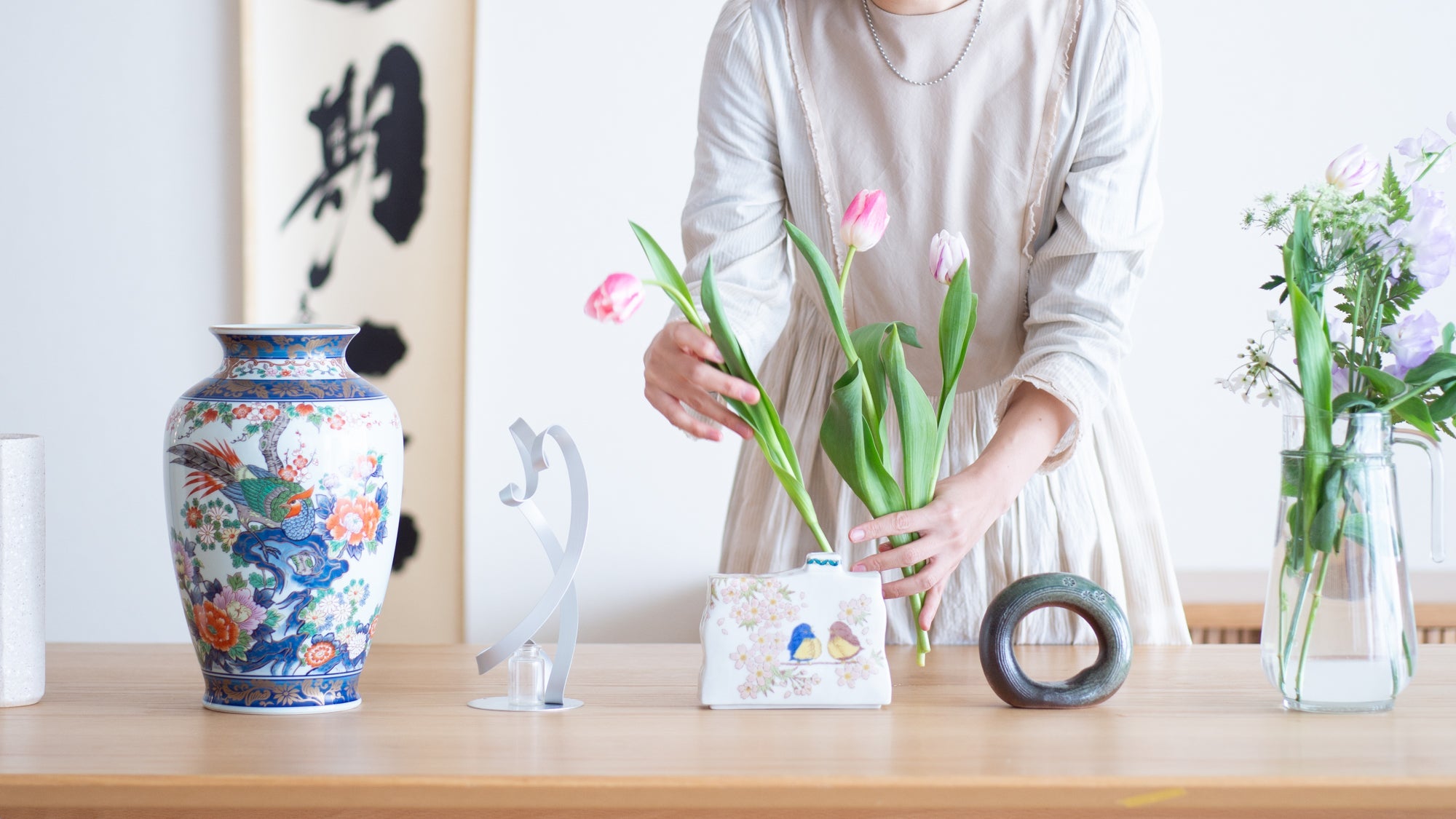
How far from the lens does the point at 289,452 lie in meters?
0.87

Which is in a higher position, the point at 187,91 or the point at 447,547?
the point at 187,91

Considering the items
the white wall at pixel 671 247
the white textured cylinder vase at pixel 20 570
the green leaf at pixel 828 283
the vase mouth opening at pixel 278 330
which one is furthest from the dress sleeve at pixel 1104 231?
the white wall at pixel 671 247

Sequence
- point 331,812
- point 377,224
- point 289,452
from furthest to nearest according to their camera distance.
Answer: point 377,224, point 289,452, point 331,812

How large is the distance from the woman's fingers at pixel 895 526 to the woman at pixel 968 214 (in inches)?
7.1

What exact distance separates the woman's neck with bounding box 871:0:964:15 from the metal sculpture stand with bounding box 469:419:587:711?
59cm

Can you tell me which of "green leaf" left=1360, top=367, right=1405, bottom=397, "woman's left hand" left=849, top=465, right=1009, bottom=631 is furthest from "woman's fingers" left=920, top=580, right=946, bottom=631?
"green leaf" left=1360, top=367, right=1405, bottom=397

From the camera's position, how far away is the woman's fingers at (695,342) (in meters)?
1.00

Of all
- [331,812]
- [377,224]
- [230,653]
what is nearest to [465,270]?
[377,224]

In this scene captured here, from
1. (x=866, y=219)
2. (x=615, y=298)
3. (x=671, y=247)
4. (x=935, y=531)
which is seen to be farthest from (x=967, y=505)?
(x=671, y=247)

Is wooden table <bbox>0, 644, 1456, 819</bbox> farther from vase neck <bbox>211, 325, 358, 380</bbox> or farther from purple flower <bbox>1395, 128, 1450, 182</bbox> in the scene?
purple flower <bbox>1395, 128, 1450, 182</bbox>

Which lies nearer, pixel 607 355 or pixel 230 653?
pixel 230 653

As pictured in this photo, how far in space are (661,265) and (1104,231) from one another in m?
0.47

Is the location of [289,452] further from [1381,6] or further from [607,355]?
[1381,6]

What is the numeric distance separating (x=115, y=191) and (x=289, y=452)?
222 cm
